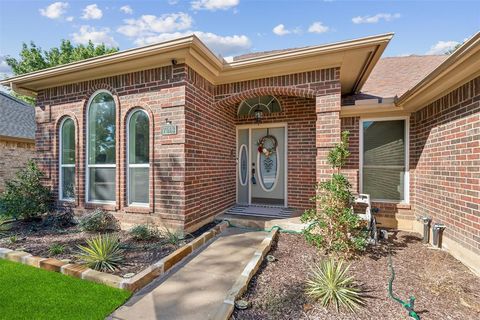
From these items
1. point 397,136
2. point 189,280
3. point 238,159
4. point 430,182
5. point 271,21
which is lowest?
point 189,280

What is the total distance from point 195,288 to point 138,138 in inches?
129

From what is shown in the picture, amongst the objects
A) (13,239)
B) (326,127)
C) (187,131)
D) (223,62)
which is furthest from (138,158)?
(326,127)

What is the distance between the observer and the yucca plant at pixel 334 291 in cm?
238

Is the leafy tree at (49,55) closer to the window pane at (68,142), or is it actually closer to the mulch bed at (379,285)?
the window pane at (68,142)

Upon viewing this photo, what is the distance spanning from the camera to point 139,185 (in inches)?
190

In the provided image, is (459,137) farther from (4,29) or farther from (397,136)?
(4,29)

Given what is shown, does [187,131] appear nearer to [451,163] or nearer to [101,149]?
[101,149]

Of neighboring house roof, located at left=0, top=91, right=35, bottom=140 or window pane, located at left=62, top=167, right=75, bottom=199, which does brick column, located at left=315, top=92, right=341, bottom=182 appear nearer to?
window pane, located at left=62, top=167, right=75, bottom=199

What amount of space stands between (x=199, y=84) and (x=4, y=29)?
20.0ft

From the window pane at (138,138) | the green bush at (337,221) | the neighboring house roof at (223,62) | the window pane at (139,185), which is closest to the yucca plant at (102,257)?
the window pane at (139,185)

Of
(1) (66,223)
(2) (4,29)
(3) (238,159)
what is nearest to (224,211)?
(3) (238,159)

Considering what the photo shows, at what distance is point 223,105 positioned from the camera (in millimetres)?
5594

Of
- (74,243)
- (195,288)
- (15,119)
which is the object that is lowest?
(195,288)

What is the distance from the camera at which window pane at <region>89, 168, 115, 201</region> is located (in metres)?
5.13
